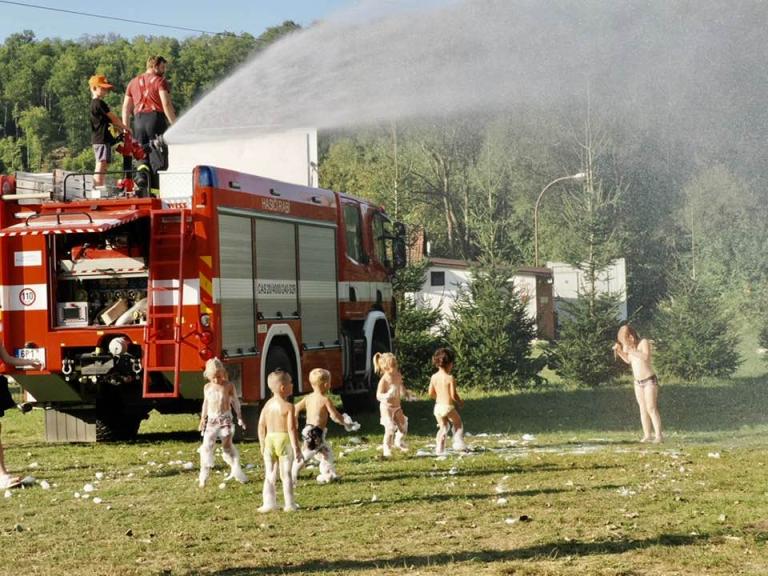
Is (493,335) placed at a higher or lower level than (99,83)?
lower

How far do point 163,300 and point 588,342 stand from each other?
49.1 feet

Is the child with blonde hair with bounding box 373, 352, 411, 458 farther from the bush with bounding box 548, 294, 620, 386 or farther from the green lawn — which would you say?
the bush with bounding box 548, 294, 620, 386

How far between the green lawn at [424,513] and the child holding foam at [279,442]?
21 centimetres

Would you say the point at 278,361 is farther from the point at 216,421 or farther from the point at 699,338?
the point at 699,338

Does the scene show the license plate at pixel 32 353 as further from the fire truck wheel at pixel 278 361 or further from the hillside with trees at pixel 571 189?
the hillside with trees at pixel 571 189

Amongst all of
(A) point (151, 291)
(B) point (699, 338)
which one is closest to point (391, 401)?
(A) point (151, 291)

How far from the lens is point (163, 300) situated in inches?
595

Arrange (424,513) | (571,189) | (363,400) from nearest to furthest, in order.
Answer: (424,513)
(363,400)
(571,189)

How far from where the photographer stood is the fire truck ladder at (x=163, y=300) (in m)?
15.0

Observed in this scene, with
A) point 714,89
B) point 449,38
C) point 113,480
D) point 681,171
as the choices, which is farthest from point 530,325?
point 681,171

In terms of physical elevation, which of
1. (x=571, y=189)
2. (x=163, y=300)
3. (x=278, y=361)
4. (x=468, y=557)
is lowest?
(x=468, y=557)

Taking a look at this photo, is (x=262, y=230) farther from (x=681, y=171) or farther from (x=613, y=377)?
(x=681, y=171)

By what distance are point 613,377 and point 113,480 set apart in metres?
17.6

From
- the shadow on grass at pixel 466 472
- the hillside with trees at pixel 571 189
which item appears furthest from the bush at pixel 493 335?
the shadow on grass at pixel 466 472
